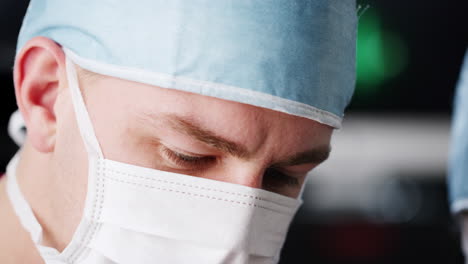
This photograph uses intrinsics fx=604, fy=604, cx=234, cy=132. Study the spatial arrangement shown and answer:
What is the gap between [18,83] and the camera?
4.14 ft

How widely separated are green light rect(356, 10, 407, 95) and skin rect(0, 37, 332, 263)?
4.92 m

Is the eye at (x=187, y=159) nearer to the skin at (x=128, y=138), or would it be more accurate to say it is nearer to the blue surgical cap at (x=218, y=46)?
the skin at (x=128, y=138)

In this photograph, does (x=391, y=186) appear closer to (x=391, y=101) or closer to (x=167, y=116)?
(x=391, y=101)

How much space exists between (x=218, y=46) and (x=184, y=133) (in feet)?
0.58

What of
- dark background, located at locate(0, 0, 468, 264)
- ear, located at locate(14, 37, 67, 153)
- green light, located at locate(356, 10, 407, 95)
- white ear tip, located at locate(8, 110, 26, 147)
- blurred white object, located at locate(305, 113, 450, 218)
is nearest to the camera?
ear, located at locate(14, 37, 67, 153)

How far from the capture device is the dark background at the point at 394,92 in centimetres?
502

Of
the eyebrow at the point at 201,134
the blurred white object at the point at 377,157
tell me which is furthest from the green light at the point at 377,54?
the eyebrow at the point at 201,134

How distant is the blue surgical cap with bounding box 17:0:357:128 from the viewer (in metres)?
1.14

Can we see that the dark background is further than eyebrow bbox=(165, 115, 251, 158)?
Yes

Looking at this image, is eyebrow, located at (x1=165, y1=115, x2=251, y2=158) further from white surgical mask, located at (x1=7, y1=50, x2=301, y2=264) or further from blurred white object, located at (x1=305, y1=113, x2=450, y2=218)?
blurred white object, located at (x1=305, y1=113, x2=450, y2=218)

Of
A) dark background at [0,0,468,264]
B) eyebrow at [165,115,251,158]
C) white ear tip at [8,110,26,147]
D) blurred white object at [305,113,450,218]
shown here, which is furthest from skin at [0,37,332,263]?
blurred white object at [305,113,450,218]

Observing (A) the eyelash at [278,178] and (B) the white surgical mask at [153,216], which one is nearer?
(B) the white surgical mask at [153,216]

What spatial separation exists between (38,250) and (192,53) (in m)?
0.55

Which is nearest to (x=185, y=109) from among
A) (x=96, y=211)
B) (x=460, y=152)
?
(x=96, y=211)
